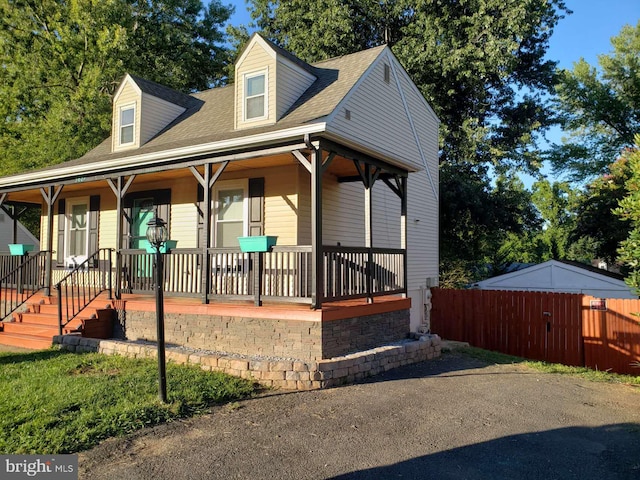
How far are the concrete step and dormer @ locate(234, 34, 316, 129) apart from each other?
18.7ft

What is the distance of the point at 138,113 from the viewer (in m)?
12.2

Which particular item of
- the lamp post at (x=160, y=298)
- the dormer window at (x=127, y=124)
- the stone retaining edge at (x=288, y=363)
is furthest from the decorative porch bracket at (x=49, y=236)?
the lamp post at (x=160, y=298)

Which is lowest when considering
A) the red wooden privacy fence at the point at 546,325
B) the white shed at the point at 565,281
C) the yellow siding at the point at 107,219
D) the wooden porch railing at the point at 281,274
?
the red wooden privacy fence at the point at 546,325

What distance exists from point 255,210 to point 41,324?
4.88 m

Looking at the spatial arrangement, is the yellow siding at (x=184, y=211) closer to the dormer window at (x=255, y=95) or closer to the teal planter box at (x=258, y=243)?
the dormer window at (x=255, y=95)

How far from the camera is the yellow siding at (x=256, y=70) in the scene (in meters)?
9.85

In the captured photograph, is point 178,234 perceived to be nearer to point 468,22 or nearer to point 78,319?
point 78,319

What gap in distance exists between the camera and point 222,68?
26266 millimetres

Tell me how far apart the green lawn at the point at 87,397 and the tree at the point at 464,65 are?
16.0 m

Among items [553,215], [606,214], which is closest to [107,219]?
[606,214]

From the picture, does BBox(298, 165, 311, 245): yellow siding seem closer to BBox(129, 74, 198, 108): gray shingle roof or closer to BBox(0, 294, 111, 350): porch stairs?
BBox(0, 294, 111, 350): porch stairs

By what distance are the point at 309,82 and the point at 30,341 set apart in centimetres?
788

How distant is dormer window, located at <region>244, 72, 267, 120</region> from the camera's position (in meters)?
10.1

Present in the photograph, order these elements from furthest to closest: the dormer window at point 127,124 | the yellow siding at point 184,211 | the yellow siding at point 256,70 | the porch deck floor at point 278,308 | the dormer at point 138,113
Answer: the dormer window at point 127,124, the dormer at point 138,113, the yellow siding at point 184,211, the yellow siding at point 256,70, the porch deck floor at point 278,308
